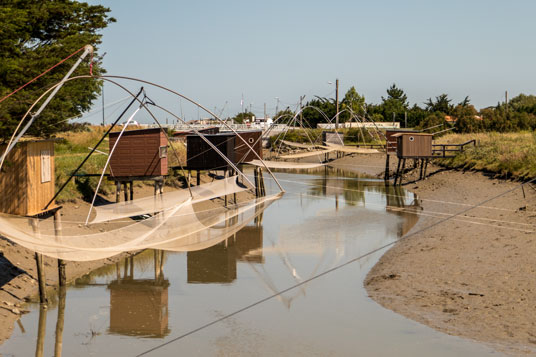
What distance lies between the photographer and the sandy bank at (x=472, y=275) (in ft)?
39.0

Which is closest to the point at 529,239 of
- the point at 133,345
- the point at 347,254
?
the point at 347,254

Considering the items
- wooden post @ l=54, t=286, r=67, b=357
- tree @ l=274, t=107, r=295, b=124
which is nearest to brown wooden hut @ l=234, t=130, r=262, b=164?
tree @ l=274, t=107, r=295, b=124

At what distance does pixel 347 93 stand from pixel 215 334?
87291 millimetres

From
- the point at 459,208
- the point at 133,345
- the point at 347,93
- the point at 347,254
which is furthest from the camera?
the point at 347,93

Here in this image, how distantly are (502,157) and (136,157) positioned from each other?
20.5m

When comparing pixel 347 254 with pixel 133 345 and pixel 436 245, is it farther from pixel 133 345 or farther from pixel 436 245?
pixel 133 345

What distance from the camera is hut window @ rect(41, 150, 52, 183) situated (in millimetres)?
18266

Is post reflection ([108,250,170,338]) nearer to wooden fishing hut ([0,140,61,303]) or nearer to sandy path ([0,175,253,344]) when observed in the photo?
sandy path ([0,175,253,344])

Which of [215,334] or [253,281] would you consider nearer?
[215,334]

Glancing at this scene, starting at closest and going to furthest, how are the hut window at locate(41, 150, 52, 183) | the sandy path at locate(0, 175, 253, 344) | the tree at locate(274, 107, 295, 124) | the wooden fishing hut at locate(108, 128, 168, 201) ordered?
1. the sandy path at locate(0, 175, 253, 344)
2. the hut window at locate(41, 150, 52, 183)
3. the wooden fishing hut at locate(108, 128, 168, 201)
4. the tree at locate(274, 107, 295, 124)

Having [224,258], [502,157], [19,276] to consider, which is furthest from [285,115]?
[19,276]

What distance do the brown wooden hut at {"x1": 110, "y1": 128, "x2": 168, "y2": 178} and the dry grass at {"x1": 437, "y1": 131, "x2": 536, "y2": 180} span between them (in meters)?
17.4

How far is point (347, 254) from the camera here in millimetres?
19312

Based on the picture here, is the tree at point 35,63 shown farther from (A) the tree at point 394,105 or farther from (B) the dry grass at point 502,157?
(A) the tree at point 394,105
